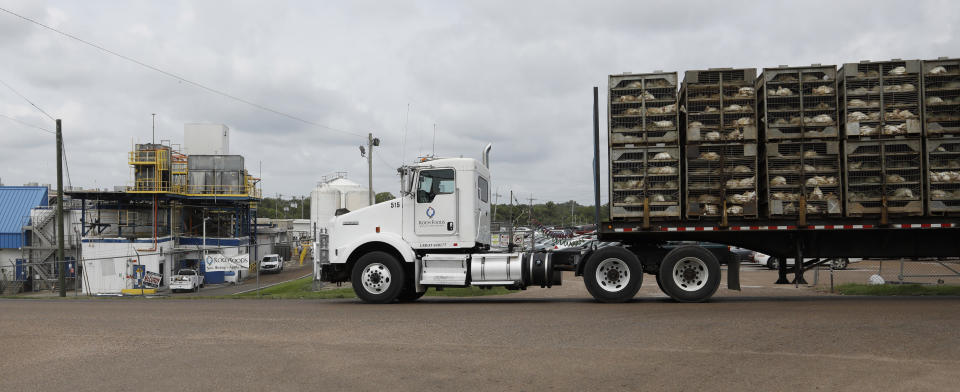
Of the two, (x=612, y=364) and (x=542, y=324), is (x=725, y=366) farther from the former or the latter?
(x=542, y=324)

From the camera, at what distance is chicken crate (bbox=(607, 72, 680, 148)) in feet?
46.5

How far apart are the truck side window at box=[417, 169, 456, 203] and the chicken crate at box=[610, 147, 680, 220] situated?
10.8 ft

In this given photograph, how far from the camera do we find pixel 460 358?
8.25m

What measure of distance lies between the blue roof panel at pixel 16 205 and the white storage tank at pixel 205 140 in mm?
10741

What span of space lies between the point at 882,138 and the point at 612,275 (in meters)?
5.70

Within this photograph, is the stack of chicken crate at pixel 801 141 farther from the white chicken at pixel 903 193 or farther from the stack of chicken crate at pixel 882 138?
the white chicken at pixel 903 193

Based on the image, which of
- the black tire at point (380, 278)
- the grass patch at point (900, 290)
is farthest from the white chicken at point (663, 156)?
the grass patch at point (900, 290)

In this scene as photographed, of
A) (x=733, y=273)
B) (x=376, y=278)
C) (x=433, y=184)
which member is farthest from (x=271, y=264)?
(x=733, y=273)

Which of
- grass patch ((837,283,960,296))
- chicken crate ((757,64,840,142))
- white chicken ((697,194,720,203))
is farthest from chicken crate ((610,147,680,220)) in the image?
grass patch ((837,283,960,296))

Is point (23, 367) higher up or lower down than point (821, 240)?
lower down

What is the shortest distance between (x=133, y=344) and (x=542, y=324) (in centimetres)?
567

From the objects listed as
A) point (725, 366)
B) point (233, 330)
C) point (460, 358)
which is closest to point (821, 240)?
point (725, 366)

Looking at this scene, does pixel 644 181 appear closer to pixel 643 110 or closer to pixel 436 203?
pixel 643 110

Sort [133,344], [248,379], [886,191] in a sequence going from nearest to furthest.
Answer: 1. [248,379]
2. [133,344]
3. [886,191]
